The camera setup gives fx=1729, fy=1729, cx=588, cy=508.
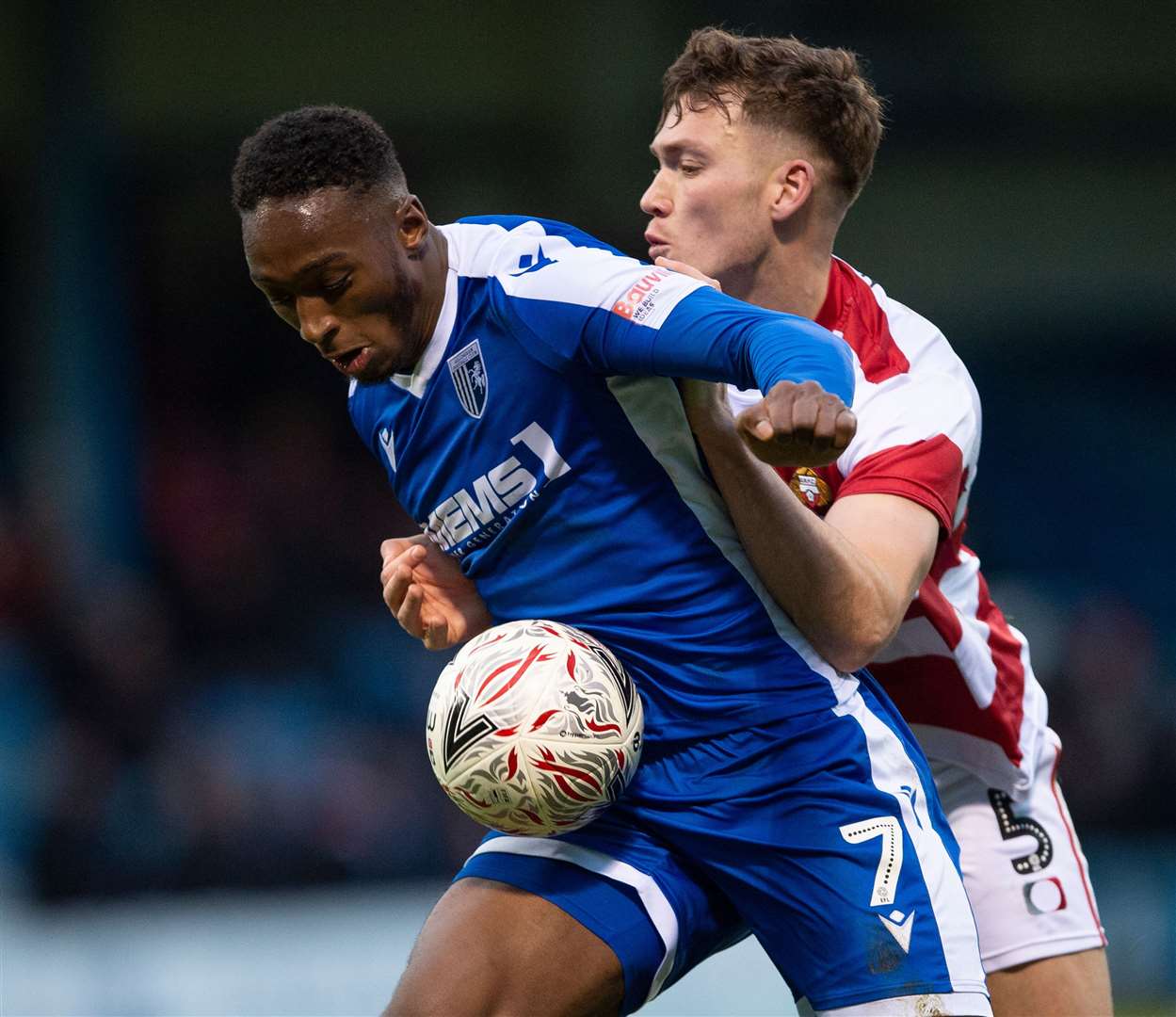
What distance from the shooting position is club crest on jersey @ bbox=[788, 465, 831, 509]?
3402mm

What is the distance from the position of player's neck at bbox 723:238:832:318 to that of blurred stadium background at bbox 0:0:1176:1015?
4.17 meters

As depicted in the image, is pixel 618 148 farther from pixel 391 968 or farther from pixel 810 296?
pixel 810 296

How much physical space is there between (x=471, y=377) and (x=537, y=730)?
2.06 feet

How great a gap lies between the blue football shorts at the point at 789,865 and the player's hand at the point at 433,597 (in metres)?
0.42

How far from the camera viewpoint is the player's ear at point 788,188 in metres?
3.56

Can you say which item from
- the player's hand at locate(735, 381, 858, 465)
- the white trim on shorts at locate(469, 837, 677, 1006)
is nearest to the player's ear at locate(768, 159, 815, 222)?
the player's hand at locate(735, 381, 858, 465)

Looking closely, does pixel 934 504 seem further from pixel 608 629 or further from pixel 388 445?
pixel 388 445

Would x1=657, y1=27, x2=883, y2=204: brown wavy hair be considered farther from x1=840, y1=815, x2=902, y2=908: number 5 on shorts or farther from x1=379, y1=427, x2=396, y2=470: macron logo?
x1=840, y1=815, x2=902, y2=908: number 5 on shorts

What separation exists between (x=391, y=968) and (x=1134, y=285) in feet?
31.1

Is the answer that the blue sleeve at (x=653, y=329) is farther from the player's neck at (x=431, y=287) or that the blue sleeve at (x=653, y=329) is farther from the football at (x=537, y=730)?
the football at (x=537, y=730)

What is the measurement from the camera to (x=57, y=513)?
36.9 feet

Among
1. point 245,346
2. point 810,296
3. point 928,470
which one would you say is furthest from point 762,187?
point 245,346

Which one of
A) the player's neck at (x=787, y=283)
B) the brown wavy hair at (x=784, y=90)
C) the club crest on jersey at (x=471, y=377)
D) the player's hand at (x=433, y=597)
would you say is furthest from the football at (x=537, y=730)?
the brown wavy hair at (x=784, y=90)

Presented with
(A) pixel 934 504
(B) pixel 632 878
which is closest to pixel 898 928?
(B) pixel 632 878
